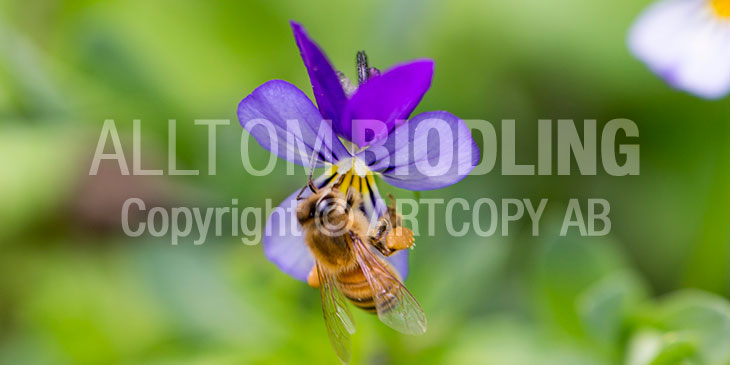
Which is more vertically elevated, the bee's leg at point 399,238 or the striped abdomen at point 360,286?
the bee's leg at point 399,238

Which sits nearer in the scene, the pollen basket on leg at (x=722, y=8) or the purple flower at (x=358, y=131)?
the purple flower at (x=358, y=131)

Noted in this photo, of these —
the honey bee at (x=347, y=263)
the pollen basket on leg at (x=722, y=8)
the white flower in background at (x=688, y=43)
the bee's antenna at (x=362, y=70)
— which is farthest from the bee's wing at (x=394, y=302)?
the pollen basket on leg at (x=722, y=8)

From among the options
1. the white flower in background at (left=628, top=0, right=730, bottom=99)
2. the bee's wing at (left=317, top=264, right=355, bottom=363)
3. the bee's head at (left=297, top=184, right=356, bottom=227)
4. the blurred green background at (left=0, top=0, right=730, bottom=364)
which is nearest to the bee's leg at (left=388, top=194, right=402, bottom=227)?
the bee's head at (left=297, top=184, right=356, bottom=227)

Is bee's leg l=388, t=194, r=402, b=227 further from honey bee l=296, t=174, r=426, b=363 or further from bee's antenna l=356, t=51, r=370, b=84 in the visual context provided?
bee's antenna l=356, t=51, r=370, b=84

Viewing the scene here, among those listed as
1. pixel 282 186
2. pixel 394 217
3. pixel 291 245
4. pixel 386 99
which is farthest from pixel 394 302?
pixel 282 186

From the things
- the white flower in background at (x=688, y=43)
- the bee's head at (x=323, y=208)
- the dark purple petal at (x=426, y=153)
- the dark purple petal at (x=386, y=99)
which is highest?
the white flower in background at (x=688, y=43)

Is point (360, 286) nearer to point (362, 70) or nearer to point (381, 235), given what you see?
point (381, 235)

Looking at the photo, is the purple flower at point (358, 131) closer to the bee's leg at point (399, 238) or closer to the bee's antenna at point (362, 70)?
the bee's antenna at point (362, 70)

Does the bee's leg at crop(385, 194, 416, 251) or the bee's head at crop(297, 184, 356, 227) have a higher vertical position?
the bee's head at crop(297, 184, 356, 227)
